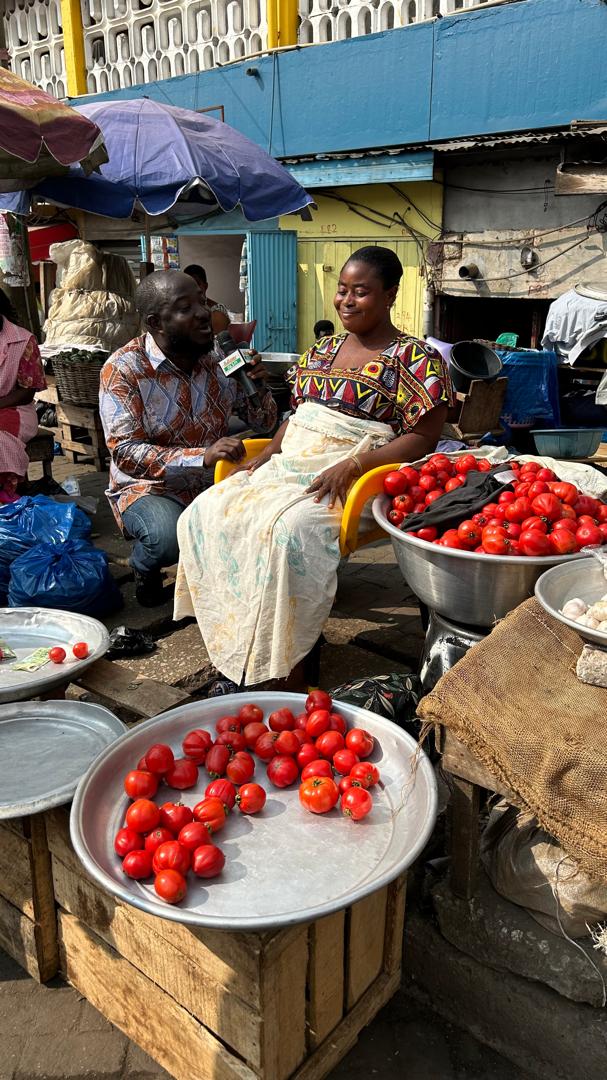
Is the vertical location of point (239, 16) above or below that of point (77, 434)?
above

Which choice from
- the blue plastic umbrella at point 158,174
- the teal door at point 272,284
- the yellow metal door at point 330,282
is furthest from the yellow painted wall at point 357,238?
the blue plastic umbrella at point 158,174

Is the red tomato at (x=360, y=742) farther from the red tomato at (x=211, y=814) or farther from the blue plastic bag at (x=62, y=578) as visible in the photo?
the blue plastic bag at (x=62, y=578)

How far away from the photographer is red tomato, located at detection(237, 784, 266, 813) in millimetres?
1762

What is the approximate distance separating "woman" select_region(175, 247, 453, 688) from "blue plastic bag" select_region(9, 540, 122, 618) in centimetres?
84

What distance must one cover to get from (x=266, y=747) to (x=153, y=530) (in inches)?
83.4

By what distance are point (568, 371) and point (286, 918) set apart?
7.83m

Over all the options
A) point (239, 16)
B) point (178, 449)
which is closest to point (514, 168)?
point (239, 16)

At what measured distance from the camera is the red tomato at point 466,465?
2979 mm

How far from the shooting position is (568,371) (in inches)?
323

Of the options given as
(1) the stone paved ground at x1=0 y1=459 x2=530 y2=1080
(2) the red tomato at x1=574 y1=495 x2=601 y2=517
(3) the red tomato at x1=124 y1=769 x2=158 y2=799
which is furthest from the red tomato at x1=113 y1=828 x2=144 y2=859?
(2) the red tomato at x1=574 y1=495 x2=601 y2=517

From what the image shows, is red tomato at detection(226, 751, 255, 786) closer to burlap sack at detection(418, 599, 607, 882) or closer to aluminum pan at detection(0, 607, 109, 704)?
burlap sack at detection(418, 599, 607, 882)

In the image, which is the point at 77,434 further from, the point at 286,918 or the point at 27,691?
the point at 286,918

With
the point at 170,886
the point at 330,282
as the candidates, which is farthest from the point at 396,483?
the point at 330,282

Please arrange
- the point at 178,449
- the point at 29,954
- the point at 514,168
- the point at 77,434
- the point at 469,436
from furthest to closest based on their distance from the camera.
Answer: the point at 514,168 → the point at 77,434 → the point at 469,436 → the point at 178,449 → the point at 29,954
